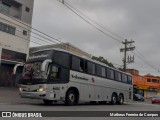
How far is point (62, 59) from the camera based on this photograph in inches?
665

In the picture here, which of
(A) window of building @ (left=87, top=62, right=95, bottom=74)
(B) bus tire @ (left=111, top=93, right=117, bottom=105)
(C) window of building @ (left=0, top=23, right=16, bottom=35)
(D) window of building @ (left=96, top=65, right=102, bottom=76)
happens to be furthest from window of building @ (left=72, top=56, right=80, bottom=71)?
(C) window of building @ (left=0, top=23, right=16, bottom=35)

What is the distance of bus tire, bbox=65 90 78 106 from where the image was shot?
1709 centimetres

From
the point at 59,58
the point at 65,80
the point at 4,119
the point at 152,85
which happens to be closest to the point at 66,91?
the point at 65,80

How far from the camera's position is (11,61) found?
117 feet

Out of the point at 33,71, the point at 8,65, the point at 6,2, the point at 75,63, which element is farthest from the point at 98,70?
the point at 6,2

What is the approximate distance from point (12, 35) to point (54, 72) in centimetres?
2237

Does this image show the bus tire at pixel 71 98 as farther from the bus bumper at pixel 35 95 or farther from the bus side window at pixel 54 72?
the bus bumper at pixel 35 95

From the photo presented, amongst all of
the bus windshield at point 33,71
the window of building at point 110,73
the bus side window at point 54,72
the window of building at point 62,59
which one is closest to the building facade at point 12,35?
the window of building at point 110,73

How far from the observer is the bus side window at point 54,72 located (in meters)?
15.9

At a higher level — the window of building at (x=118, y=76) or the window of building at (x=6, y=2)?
the window of building at (x=6, y=2)

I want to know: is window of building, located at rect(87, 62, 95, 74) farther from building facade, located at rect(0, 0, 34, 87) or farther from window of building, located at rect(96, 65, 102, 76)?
building facade, located at rect(0, 0, 34, 87)

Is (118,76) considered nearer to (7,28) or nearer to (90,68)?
(90,68)

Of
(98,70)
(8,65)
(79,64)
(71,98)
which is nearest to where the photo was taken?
(71,98)

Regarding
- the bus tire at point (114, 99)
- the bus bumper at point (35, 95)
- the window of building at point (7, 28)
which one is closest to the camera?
the bus bumper at point (35, 95)
